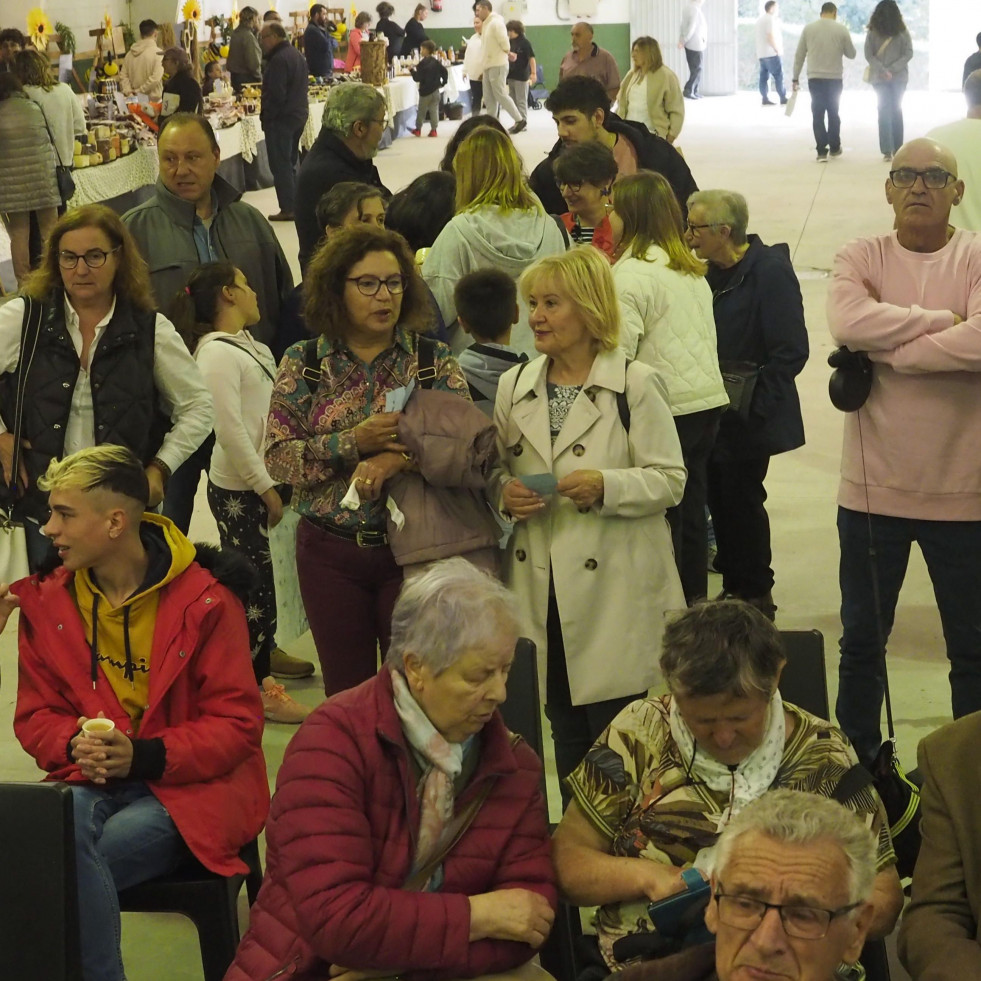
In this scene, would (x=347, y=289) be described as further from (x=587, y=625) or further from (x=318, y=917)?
(x=318, y=917)

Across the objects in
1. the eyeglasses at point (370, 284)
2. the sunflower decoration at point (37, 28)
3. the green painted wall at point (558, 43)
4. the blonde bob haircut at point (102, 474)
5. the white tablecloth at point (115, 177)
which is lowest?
the green painted wall at point (558, 43)

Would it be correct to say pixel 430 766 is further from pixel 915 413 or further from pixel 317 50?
pixel 317 50

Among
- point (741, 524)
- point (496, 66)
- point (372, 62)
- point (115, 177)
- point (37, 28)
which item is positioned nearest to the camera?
point (741, 524)

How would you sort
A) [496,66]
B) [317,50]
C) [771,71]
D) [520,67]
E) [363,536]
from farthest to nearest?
[771,71] < [520,67] < [496,66] < [317,50] < [363,536]

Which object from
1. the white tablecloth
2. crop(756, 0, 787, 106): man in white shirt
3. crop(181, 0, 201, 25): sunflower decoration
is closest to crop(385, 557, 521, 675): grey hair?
the white tablecloth

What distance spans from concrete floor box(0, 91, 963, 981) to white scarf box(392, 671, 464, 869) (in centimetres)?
Result: 119

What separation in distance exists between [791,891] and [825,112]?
56.4 feet

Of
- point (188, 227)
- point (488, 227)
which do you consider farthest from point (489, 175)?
point (188, 227)

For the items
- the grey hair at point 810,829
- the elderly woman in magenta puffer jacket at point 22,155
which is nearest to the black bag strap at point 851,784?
the grey hair at point 810,829

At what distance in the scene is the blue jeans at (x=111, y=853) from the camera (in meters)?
2.86

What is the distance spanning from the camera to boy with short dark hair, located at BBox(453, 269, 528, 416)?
13.2 feet

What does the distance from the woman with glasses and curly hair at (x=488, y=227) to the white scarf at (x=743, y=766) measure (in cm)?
224

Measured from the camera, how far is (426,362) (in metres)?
3.63

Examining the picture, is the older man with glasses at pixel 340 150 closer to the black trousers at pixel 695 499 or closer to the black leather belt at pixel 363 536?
the black trousers at pixel 695 499
